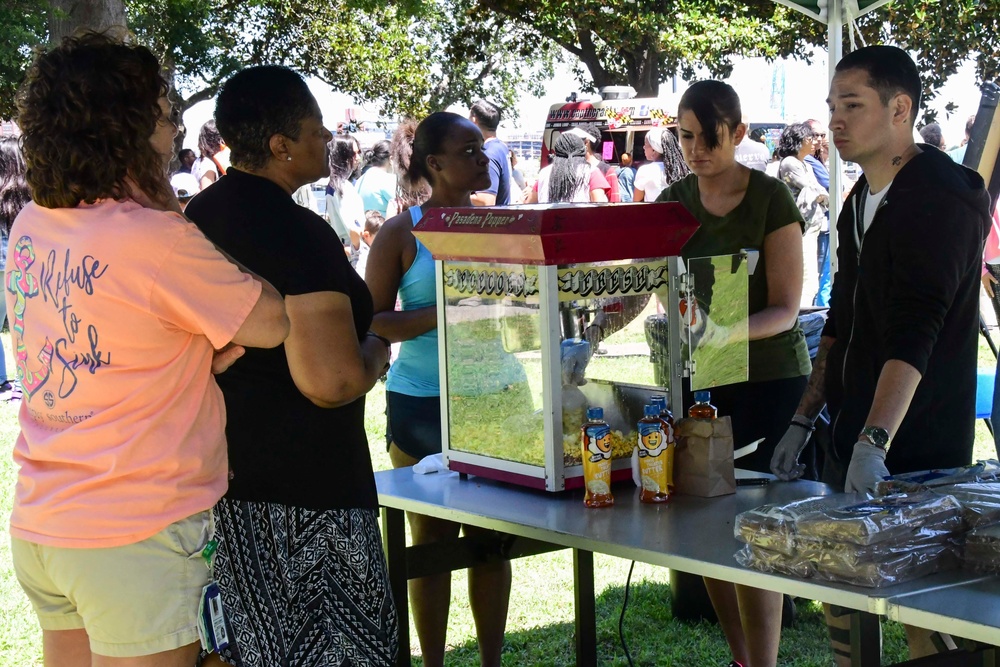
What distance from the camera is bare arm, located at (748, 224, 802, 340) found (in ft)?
9.38

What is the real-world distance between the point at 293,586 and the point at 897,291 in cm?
135

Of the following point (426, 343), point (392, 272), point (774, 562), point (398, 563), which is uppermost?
point (392, 272)

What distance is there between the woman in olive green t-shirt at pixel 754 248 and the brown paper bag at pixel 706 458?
59 cm

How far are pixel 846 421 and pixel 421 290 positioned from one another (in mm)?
Result: 1207

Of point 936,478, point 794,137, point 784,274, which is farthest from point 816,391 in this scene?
point 794,137

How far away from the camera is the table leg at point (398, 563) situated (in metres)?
2.51

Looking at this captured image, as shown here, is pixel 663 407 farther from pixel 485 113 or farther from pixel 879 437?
pixel 485 113

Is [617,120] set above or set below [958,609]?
above

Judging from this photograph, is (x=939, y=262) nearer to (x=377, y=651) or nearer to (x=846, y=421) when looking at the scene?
(x=846, y=421)

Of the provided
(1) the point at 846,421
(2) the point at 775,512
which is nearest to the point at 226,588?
(2) the point at 775,512

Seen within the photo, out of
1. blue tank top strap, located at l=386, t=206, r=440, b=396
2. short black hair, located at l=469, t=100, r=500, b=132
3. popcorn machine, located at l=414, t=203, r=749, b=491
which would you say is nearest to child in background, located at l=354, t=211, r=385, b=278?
short black hair, located at l=469, t=100, r=500, b=132

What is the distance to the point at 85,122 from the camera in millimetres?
1681

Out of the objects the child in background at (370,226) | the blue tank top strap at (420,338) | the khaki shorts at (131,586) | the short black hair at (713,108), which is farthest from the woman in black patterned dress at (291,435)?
the child in background at (370,226)

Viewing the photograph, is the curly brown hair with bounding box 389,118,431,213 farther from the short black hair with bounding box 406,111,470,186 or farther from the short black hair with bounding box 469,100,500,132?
the short black hair with bounding box 469,100,500,132
